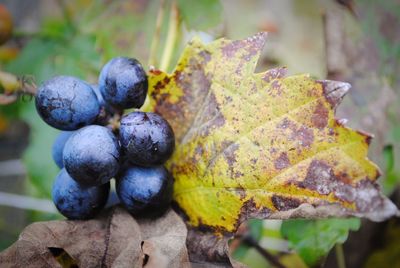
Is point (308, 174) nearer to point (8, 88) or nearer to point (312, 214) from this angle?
point (312, 214)

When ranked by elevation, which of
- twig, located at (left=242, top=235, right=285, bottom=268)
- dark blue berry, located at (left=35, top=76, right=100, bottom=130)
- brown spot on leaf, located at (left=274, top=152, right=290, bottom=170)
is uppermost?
dark blue berry, located at (left=35, top=76, right=100, bottom=130)

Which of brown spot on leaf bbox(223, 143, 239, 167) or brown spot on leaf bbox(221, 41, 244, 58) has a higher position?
brown spot on leaf bbox(221, 41, 244, 58)

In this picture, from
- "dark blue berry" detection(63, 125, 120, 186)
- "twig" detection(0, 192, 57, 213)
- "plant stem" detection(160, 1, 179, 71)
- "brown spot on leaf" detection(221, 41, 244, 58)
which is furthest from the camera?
"twig" detection(0, 192, 57, 213)

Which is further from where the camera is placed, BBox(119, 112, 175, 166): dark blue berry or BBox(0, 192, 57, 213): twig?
BBox(0, 192, 57, 213): twig

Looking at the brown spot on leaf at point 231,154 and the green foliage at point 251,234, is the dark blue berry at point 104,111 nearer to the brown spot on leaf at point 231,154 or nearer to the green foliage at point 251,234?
the brown spot on leaf at point 231,154

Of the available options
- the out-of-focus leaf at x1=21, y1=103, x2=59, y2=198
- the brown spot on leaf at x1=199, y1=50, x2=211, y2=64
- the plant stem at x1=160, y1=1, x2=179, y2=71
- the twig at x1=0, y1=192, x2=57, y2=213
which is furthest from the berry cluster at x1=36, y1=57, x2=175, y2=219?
the twig at x1=0, y1=192, x2=57, y2=213

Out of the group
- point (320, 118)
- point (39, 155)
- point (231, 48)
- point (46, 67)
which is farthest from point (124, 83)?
point (46, 67)

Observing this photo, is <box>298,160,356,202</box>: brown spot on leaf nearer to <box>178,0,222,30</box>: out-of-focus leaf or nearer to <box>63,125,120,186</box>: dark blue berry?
<box>63,125,120,186</box>: dark blue berry
